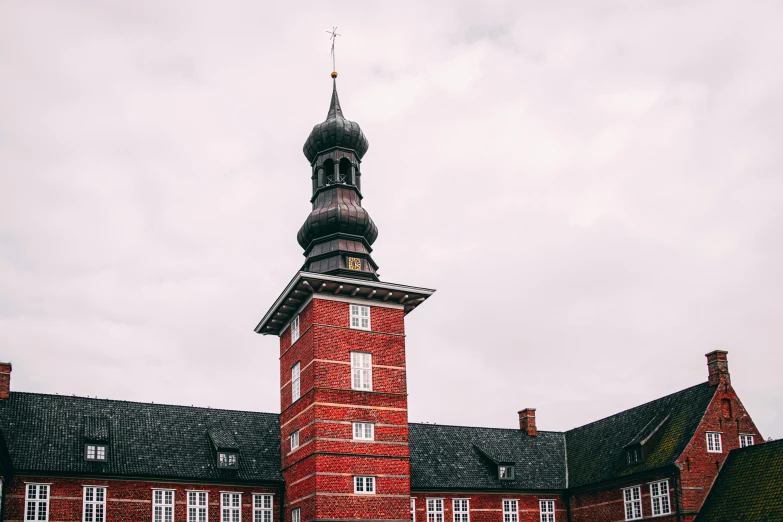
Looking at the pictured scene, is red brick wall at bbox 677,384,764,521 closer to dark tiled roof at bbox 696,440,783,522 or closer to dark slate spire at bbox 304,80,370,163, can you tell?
dark tiled roof at bbox 696,440,783,522

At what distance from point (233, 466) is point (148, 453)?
12.0ft

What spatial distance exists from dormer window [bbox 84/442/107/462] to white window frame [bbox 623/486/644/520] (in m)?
22.6

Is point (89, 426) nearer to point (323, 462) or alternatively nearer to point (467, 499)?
point (323, 462)

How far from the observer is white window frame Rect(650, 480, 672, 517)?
122 feet

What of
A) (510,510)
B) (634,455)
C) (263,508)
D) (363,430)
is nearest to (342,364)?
(363,430)

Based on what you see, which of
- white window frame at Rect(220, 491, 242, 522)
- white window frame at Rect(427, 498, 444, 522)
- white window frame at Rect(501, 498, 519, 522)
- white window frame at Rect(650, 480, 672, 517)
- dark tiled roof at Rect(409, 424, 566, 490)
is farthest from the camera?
white window frame at Rect(501, 498, 519, 522)

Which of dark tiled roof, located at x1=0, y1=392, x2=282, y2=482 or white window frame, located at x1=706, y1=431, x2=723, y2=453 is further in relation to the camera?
white window frame, located at x1=706, y1=431, x2=723, y2=453

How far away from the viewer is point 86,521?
116 feet

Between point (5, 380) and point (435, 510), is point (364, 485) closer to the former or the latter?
point (435, 510)

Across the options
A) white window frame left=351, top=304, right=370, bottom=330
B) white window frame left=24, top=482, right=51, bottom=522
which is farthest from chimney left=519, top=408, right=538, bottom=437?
white window frame left=24, top=482, right=51, bottom=522

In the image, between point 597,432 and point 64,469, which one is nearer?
point 64,469

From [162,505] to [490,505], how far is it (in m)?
15.2

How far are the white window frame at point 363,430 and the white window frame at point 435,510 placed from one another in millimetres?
6771

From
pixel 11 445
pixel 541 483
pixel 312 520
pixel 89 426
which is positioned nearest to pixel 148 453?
pixel 89 426
